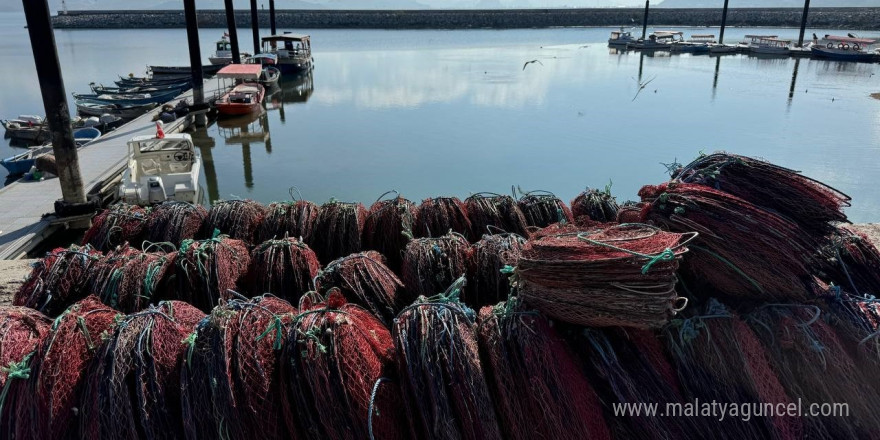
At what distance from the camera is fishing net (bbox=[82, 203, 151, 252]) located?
18.3 ft

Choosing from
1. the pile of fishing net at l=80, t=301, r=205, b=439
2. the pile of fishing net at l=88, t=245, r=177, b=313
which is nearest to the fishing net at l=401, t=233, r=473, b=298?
the pile of fishing net at l=80, t=301, r=205, b=439

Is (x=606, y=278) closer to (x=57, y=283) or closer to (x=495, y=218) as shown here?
(x=495, y=218)

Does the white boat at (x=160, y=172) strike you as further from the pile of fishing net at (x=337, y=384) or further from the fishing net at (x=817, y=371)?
the fishing net at (x=817, y=371)

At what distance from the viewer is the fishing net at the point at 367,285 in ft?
14.0

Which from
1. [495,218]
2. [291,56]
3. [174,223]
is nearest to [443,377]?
[495,218]

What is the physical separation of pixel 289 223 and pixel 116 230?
178 centimetres

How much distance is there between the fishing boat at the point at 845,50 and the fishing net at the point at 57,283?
5096 centimetres

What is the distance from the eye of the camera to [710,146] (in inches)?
696

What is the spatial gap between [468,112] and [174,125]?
462 inches

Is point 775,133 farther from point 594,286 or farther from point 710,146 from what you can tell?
point 594,286

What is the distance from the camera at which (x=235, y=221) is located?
18.7 feet

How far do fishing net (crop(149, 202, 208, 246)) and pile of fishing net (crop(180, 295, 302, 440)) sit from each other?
2.55 metres

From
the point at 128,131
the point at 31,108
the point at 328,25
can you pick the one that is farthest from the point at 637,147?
the point at 328,25

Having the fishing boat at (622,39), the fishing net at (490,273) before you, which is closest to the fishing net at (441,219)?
the fishing net at (490,273)
